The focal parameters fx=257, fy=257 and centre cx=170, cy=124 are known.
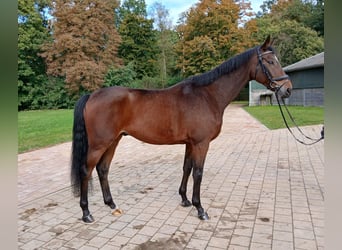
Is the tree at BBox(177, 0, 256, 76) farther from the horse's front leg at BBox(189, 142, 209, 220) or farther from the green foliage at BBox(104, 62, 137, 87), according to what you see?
the horse's front leg at BBox(189, 142, 209, 220)

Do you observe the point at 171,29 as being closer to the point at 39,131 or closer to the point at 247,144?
the point at 39,131

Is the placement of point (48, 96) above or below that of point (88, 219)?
above

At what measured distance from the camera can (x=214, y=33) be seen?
20.1 meters

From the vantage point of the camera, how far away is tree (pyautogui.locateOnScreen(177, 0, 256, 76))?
64.4ft

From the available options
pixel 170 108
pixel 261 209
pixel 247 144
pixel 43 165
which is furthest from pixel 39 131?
pixel 261 209

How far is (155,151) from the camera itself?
618 centimetres

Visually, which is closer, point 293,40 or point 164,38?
point 293,40

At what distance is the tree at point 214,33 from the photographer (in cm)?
1962

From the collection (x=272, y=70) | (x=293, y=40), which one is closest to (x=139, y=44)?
(x=293, y=40)

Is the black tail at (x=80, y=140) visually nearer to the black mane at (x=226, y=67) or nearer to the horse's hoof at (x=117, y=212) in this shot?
the horse's hoof at (x=117, y=212)

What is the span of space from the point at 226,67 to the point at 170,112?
789 millimetres

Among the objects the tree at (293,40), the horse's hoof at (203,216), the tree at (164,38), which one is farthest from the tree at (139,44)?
the horse's hoof at (203,216)

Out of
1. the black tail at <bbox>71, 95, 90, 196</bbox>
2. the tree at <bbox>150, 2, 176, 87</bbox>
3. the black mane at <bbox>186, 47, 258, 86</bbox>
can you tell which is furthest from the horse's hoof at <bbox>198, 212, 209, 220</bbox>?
the tree at <bbox>150, 2, 176, 87</bbox>

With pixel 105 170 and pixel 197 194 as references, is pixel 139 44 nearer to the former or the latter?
pixel 105 170
